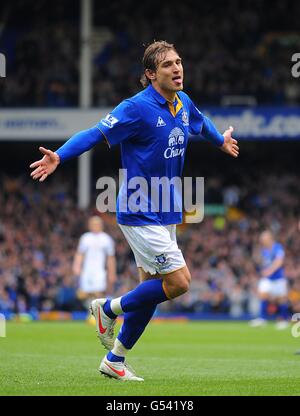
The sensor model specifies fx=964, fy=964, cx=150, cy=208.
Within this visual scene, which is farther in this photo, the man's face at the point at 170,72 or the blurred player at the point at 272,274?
the blurred player at the point at 272,274

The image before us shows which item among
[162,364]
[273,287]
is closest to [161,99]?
[162,364]

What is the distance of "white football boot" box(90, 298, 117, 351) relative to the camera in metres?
8.86

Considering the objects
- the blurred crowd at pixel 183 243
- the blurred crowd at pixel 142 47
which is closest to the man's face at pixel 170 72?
the blurred crowd at pixel 183 243

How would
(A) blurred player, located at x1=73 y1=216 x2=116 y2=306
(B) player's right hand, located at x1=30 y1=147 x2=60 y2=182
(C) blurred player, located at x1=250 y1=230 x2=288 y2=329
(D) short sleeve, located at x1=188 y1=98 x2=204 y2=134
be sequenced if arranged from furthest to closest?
(C) blurred player, located at x1=250 y1=230 x2=288 y2=329, (A) blurred player, located at x1=73 y1=216 x2=116 y2=306, (D) short sleeve, located at x1=188 y1=98 x2=204 y2=134, (B) player's right hand, located at x1=30 y1=147 x2=60 y2=182

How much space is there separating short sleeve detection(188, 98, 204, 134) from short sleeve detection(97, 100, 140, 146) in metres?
0.81

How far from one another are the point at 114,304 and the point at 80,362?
6.88ft

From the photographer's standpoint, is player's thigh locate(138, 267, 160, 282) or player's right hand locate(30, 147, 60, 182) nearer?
player's right hand locate(30, 147, 60, 182)

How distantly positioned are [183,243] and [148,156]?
20706 mm

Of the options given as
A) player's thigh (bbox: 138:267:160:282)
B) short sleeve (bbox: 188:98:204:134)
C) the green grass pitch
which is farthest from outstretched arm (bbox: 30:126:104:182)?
the green grass pitch

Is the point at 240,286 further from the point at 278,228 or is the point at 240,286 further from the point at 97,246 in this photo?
the point at 97,246

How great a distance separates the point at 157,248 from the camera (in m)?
8.35

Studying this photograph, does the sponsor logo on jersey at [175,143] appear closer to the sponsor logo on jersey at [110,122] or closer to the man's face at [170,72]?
the man's face at [170,72]

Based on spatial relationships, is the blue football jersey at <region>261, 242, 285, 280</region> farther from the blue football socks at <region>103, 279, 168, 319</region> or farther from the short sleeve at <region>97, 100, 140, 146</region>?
the short sleeve at <region>97, 100, 140, 146</region>

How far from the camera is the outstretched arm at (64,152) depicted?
7.70 metres
